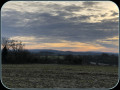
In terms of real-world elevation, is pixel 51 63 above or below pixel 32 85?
below

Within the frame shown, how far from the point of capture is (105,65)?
17312 millimetres

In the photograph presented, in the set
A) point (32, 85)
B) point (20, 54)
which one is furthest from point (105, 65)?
point (32, 85)

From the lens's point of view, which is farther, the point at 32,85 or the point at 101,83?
the point at 101,83

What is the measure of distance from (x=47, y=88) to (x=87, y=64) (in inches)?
385

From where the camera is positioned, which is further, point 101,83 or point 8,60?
point 8,60

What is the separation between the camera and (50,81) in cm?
962

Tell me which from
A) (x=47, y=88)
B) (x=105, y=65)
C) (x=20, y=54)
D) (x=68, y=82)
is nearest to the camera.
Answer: (x=47, y=88)

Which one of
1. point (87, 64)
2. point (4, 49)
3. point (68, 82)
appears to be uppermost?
point (68, 82)

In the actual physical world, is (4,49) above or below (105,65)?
above

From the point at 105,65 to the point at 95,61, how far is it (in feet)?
3.28

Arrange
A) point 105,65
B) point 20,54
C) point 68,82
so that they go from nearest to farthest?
point 68,82 → point 105,65 → point 20,54

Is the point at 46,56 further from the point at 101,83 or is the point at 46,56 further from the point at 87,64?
the point at 101,83

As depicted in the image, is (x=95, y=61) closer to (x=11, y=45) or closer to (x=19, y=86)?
(x=11, y=45)

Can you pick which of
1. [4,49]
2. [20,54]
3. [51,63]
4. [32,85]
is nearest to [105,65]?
[51,63]
